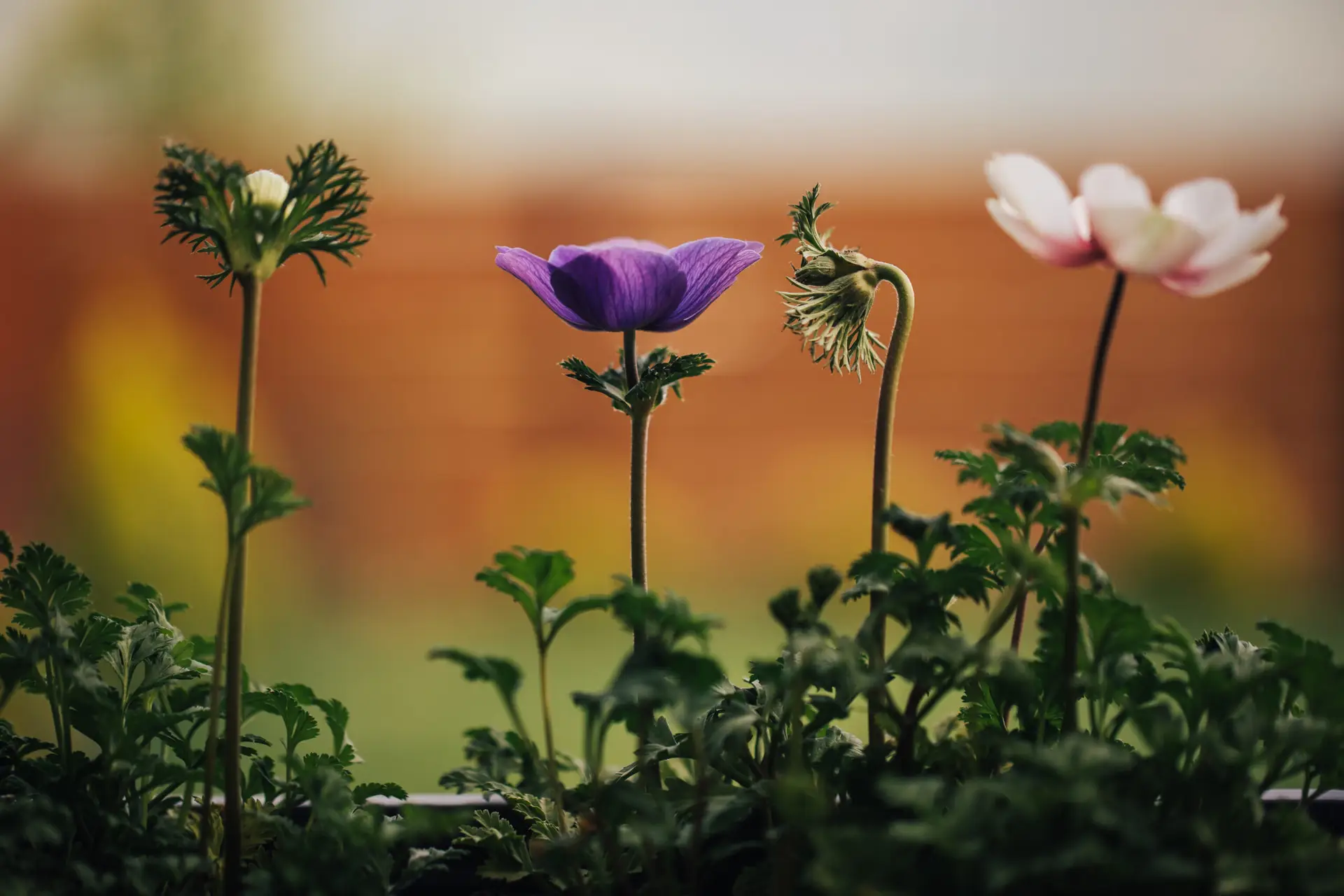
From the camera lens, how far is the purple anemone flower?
0.63 m

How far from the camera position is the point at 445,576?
447 centimetres

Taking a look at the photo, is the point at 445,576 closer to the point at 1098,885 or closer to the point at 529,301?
the point at 529,301

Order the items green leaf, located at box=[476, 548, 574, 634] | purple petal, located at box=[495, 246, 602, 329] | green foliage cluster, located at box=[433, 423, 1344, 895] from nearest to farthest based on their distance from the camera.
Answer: green foliage cluster, located at box=[433, 423, 1344, 895] < green leaf, located at box=[476, 548, 574, 634] < purple petal, located at box=[495, 246, 602, 329]

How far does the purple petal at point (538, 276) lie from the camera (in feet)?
2.17

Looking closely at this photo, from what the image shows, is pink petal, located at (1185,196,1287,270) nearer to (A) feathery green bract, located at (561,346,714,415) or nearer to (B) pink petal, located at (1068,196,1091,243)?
(B) pink petal, located at (1068,196,1091,243)

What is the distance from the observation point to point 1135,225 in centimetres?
50

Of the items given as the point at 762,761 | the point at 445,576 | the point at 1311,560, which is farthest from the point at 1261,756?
the point at 1311,560

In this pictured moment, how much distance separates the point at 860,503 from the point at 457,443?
1686 mm

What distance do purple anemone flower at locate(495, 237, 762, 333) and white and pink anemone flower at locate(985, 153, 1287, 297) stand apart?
15 centimetres

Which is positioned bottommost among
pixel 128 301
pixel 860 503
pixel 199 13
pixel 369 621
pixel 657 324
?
pixel 369 621

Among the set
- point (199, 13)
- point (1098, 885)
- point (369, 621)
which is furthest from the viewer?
point (369, 621)

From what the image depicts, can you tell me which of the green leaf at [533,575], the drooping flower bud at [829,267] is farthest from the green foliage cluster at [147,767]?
the drooping flower bud at [829,267]

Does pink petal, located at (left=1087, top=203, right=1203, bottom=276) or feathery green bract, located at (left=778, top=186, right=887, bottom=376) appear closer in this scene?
pink petal, located at (left=1087, top=203, right=1203, bottom=276)

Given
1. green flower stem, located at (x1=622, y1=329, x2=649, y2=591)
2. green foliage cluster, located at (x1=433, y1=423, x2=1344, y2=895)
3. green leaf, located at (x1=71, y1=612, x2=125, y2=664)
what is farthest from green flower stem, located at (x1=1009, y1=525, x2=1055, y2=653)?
green leaf, located at (x1=71, y1=612, x2=125, y2=664)
